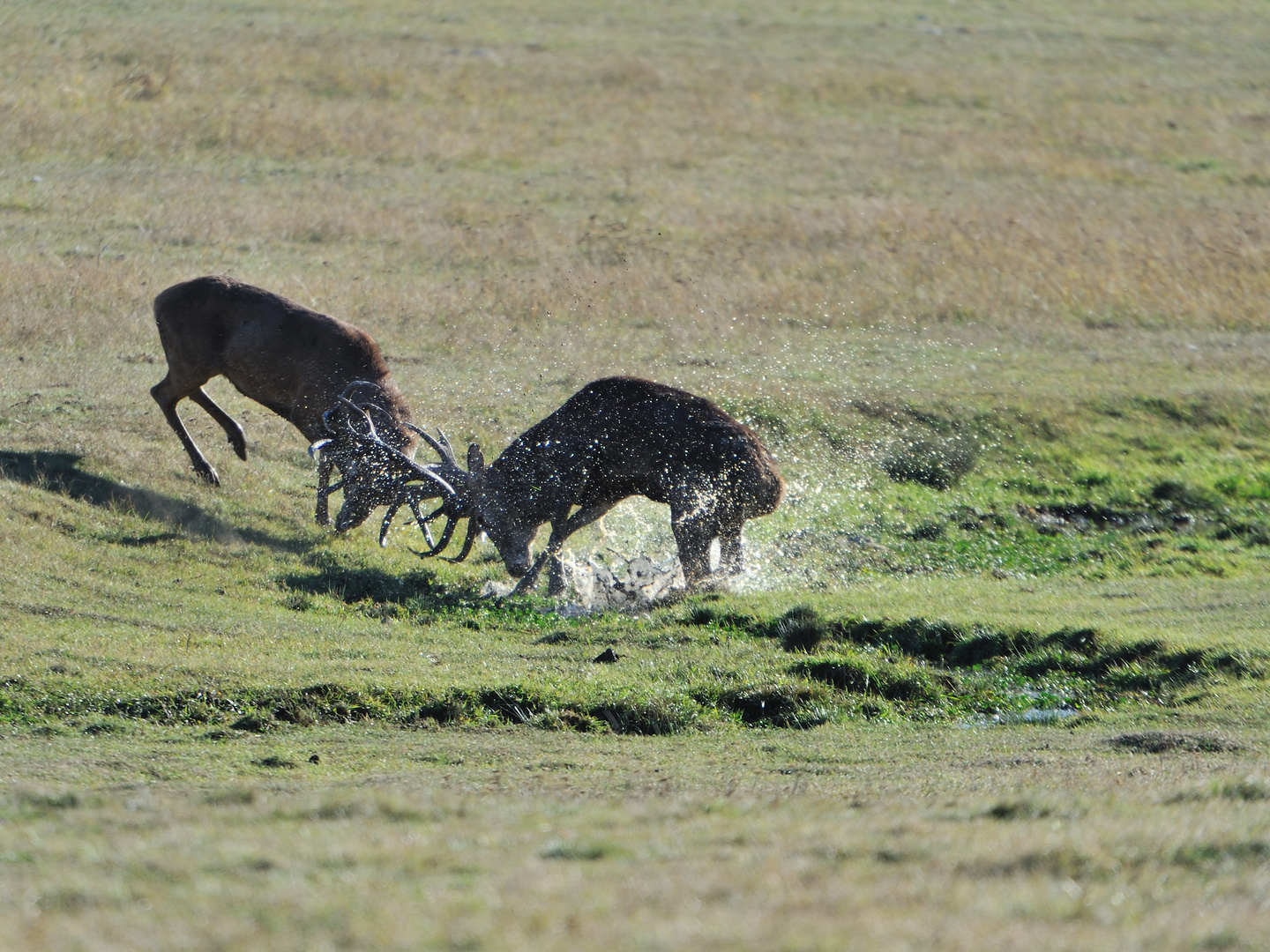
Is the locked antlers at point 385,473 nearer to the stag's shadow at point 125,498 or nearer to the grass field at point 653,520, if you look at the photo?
the grass field at point 653,520

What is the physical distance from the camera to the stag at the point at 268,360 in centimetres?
1366

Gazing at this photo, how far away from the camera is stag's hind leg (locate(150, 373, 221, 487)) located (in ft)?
45.4

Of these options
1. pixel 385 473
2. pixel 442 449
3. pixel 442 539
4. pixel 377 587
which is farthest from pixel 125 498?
pixel 442 539

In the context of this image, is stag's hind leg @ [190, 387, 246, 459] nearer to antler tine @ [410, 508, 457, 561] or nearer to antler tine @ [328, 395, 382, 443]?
antler tine @ [328, 395, 382, 443]

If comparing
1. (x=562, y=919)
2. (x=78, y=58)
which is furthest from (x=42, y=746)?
(x=78, y=58)

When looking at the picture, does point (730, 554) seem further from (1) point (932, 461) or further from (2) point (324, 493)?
(1) point (932, 461)

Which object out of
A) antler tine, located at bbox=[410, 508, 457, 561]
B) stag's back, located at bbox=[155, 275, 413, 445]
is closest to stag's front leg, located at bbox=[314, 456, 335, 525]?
stag's back, located at bbox=[155, 275, 413, 445]

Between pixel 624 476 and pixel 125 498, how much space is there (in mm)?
4697

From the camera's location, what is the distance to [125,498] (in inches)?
500

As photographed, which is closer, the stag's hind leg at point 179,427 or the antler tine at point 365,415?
the antler tine at point 365,415

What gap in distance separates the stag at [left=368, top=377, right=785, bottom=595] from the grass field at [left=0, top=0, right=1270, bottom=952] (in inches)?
25.6

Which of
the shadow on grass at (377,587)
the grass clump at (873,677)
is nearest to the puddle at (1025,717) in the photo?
the grass clump at (873,677)

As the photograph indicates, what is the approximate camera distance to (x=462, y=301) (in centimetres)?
2058

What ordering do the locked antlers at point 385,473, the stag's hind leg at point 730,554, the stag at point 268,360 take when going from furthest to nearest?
1. the stag at point 268,360
2. the stag's hind leg at point 730,554
3. the locked antlers at point 385,473
